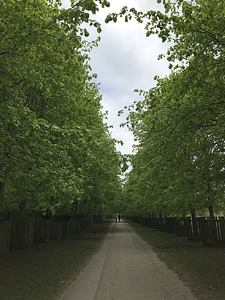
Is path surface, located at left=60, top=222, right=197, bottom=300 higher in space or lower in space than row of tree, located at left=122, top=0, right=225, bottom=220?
lower

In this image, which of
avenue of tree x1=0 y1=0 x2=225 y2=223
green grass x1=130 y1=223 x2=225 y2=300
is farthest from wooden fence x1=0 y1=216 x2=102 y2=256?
green grass x1=130 y1=223 x2=225 y2=300

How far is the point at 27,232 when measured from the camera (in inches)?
663


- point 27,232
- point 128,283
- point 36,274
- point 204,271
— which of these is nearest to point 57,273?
point 36,274

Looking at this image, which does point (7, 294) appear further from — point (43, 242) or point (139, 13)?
point (43, 242)

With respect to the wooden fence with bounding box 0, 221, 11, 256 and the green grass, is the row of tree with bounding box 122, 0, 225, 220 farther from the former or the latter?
the wooden fence with bounding box 0, 221, 11, 256

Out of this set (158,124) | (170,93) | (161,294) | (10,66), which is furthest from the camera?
(158,124)

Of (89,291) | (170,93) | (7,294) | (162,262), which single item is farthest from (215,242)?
(7,294)

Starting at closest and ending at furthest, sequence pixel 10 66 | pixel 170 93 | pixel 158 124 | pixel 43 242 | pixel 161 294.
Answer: pixel 161 294 < pixel 10 66 < pixel 170 93 < pixel 158 124 < pixel 43 242

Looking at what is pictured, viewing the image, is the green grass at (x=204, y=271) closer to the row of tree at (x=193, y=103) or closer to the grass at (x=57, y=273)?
the grass at (x=57, y=273)

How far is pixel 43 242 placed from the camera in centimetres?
2041

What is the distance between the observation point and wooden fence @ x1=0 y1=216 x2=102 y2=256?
45.1 feet

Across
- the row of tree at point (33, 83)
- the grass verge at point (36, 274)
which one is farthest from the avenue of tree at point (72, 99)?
the grass verge at point (36, 274)

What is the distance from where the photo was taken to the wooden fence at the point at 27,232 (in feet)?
45.1

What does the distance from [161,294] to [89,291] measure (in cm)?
173
